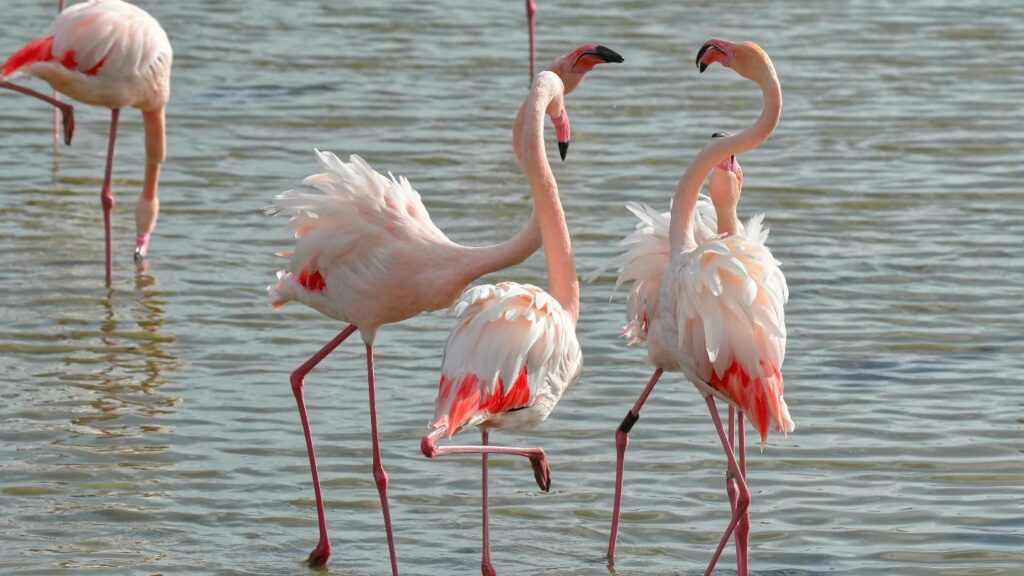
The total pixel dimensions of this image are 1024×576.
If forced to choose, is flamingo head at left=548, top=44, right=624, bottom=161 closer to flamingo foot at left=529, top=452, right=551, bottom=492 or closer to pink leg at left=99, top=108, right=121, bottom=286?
flamingo foot at left=529, top=452, right=551, bottom=492

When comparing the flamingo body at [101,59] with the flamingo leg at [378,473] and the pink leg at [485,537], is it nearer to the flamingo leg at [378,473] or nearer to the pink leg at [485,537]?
the flamingo leg at [378,473]

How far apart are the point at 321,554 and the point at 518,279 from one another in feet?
8.60

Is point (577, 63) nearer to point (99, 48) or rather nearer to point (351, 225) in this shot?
point (351, 225)

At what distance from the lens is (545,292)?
4988 mm

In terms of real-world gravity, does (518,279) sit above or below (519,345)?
below

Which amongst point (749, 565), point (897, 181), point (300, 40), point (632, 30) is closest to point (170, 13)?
point (300, 40)

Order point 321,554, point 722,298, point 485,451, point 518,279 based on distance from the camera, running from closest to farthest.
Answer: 1. point 722,298
2. point 485,451
3. point 321,554
4. point 518,279

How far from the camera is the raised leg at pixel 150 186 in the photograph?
8172mm

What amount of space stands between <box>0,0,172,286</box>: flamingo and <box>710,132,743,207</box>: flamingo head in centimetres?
370

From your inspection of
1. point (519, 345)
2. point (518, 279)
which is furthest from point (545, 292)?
point (518, 279)

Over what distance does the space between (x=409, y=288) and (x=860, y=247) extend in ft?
11.5

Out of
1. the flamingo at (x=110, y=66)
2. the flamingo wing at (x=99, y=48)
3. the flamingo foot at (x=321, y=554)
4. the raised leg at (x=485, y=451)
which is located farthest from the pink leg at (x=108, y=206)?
the raised leg at (x=485, y=451)

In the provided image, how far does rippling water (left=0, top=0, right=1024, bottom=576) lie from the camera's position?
17.5 feet

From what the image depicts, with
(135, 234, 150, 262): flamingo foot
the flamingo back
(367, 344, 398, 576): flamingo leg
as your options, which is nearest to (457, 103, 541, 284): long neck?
the flamingo back
